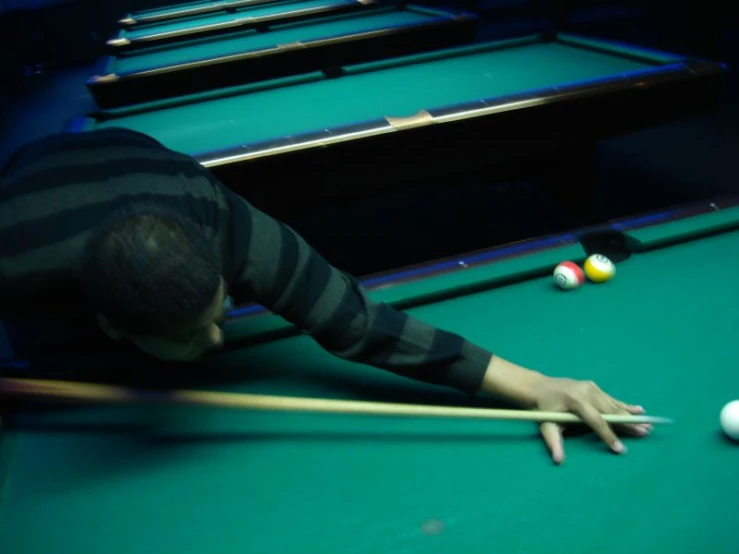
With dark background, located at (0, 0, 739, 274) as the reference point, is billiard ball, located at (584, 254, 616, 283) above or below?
above

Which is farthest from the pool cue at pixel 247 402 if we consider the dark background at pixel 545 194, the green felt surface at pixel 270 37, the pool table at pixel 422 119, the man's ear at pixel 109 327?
the green felt surface at pixel 270 37

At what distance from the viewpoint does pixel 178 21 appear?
5273 mm

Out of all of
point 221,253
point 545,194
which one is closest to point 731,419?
point 221,253

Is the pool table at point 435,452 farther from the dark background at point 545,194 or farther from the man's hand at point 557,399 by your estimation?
the dark background at point 545,194

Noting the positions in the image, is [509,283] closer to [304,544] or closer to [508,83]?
[304,544]

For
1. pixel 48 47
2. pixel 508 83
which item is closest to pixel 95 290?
pixel 508 83

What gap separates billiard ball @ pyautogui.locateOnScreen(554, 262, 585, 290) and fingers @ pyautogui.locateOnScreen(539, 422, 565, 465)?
1.44 feet

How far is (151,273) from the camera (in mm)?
898

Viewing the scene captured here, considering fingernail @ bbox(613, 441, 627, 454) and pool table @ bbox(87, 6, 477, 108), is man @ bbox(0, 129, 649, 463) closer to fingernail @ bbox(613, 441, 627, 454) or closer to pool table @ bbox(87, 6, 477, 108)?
fingernail @ bbox(613, 441, 627, 454)

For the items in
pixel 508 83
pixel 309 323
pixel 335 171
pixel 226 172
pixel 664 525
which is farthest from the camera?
pixel 508 83

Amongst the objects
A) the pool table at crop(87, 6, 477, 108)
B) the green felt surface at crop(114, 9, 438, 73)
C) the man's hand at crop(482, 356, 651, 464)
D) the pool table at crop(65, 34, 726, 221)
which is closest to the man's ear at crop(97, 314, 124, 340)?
the man's hand at crop(482, 356, 651, 464)

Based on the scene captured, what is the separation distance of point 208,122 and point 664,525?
2.22 meters

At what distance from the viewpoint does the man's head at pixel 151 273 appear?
896mm

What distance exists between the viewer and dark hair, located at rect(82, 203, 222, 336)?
90cm
